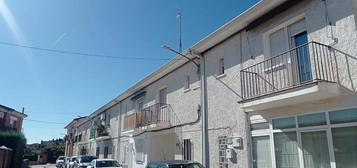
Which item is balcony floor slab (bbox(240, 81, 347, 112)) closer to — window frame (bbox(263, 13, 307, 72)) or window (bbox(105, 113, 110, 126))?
window frame (bbox(263, 13, 307, 72))

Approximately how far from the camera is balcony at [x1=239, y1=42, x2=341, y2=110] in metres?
6.94

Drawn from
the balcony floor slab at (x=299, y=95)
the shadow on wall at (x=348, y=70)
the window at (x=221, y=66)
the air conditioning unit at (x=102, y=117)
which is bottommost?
the balcony floor slab at (x=299, y=95)

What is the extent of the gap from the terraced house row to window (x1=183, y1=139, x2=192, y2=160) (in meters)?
0.05

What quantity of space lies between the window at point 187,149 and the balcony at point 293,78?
4.51 metres

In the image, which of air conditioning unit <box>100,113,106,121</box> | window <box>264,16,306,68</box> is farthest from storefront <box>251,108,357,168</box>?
air conditioning unit <box>100,113,106,121</box>

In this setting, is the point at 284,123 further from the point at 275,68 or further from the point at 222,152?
the point at 222,152

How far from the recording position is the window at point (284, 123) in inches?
323

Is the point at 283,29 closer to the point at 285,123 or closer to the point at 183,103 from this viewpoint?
the point at 285,123

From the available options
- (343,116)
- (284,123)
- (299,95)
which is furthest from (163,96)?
(343,116)

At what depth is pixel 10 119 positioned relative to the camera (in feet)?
115

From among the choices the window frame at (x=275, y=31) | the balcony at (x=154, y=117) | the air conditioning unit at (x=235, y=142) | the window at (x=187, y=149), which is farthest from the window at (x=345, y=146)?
the balcony at (x=154, y=117)

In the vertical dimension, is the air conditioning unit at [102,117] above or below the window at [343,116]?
above

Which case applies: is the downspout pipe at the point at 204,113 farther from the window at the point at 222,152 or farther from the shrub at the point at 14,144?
the shrub at the point at 14,144

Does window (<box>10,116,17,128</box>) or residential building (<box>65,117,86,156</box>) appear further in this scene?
residential building (<box>65,117,86,156</box>)
